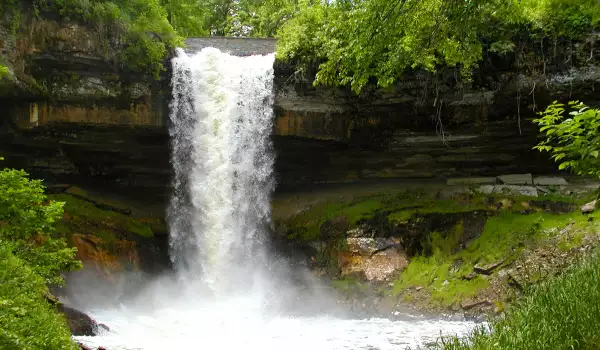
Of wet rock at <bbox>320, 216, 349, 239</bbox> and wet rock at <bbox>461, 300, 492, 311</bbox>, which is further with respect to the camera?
wet rock at <bbox>320, 216, 349, 239</bbox>

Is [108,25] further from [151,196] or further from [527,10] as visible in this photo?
[527,10]

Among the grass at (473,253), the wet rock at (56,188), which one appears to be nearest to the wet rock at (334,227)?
the grass at (473,253)

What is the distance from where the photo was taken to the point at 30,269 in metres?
6.75

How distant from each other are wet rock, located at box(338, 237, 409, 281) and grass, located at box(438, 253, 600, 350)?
8.34m

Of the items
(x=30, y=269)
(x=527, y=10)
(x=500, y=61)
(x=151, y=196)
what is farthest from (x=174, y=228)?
(x=527, y=10)

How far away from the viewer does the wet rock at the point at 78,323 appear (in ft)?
30.2

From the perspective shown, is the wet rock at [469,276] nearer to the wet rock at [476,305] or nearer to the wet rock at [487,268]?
the wet rock at [487,268]

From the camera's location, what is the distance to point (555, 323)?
14.7ft

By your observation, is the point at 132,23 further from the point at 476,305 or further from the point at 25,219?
the point at 476,305

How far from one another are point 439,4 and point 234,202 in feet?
32.4

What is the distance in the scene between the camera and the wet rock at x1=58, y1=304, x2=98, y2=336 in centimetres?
920

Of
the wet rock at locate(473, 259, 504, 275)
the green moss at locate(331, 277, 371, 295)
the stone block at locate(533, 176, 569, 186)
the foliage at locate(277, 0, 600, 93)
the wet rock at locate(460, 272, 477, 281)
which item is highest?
the foliage at locate(277, 0, 600, 93)

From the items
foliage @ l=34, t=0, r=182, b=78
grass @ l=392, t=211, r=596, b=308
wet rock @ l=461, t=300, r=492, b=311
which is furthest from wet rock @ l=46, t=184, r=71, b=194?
wet rock @ l=461, t=300, r=492, b=311

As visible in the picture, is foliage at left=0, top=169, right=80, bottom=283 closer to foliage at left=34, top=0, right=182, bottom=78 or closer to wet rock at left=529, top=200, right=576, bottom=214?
foliage at left=34, top=0, right=182, bottom=78
